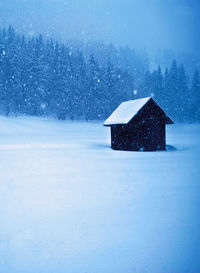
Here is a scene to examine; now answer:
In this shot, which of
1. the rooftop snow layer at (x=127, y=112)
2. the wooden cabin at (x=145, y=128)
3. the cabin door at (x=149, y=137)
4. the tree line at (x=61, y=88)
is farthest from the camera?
the tree line at (x=61, y=88)

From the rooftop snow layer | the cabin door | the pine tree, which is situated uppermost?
the pine tree

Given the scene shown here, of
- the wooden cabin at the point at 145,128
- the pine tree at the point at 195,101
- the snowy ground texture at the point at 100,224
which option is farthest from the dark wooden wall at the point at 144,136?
the pine tree at the point at 195,101

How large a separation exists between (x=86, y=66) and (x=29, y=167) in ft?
178

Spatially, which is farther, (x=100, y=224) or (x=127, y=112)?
(x=127, y=112)

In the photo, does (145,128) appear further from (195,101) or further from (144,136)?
(195,101)

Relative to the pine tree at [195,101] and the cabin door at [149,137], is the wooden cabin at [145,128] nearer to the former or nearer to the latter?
the cabin door at [149,137]

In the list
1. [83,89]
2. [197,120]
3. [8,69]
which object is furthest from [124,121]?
[197,120]

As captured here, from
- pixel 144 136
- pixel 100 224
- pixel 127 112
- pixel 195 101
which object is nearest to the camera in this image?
pixel 100 224

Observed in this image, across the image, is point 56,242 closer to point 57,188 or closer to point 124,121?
point 57,188

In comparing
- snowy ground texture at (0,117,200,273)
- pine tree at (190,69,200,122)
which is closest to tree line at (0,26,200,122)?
pine tree at (190,69,200,122)

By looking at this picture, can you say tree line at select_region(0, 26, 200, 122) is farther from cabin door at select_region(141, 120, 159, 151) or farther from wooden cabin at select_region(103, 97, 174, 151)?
cabin door at select_region(141, 120, 159, 151)

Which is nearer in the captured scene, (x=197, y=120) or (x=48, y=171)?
(x=48, y=171)

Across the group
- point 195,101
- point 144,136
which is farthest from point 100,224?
point 195,101

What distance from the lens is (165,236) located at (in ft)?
14.3
